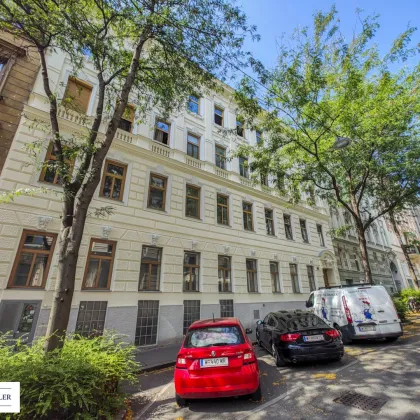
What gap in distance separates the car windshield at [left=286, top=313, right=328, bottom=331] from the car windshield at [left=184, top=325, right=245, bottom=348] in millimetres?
2316

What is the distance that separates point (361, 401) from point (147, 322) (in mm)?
8045

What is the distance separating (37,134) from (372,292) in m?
14.4

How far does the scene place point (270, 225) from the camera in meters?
16.6

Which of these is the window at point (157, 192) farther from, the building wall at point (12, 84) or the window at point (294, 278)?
the window at point (294, 278)

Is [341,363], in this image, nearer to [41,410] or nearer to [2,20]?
[41,410]

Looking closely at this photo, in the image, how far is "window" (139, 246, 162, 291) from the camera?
33.5 feet

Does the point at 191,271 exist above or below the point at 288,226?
below

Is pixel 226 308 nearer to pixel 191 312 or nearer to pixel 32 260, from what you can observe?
pixel 191 312

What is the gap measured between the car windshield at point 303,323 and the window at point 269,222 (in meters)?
9.50

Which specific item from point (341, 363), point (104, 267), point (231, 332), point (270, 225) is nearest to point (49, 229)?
point (104, 267)

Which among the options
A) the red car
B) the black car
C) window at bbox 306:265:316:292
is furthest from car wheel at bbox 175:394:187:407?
window at bbox 306:265:316:292

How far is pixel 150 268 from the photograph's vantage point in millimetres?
10453

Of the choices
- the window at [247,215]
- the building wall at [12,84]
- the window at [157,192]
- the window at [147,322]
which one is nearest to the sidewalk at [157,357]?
the window at [147,322]

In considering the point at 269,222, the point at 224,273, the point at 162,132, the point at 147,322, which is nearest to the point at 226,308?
the point at 224,273
